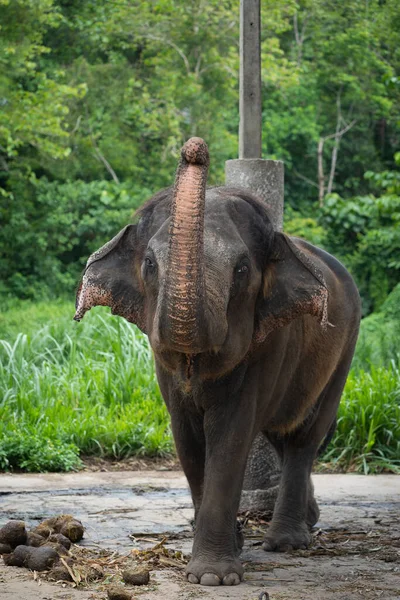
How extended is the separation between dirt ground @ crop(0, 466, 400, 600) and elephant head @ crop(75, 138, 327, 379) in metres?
1.00

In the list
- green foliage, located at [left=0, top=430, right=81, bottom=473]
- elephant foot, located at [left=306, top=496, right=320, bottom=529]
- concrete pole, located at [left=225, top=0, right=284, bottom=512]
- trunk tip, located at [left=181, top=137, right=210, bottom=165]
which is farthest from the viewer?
green foliage, located at [left=0, top=430, right=81, bottom=473]

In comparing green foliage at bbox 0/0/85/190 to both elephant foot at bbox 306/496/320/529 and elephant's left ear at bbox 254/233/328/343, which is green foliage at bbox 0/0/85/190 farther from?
elephant's left ear at bbox 254/233/328/343

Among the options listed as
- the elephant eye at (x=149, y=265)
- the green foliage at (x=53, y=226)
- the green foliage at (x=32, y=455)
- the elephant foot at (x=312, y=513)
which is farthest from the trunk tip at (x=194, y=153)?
the green foliage at (x=53, y=226)

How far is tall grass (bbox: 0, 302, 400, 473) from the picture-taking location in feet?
27.6

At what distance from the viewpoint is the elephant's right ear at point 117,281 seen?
201 inches

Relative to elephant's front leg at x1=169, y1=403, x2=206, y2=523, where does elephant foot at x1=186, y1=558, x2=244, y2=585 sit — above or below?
below

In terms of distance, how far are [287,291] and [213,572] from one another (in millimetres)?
1360

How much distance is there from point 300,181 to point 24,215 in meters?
7.82

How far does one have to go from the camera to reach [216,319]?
4.38 metres

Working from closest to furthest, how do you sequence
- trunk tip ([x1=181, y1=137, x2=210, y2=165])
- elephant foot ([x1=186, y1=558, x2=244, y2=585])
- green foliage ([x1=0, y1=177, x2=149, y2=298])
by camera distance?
1. trunk tip ([x1=181, y1=137, x2=210, y2=165])
2. elephant foot ([x1=186, y1=558, x2=244, y2=585])
3. green foliage ([x1=0, y1=177, x2=149, y2=298])

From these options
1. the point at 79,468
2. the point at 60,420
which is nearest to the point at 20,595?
the point at 79,468

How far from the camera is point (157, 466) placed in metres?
8.49

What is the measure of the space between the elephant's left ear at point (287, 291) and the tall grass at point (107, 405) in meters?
3.41

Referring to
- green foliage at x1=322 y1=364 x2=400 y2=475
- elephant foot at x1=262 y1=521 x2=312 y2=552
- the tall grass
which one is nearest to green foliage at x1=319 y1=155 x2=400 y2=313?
the tall grass
